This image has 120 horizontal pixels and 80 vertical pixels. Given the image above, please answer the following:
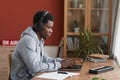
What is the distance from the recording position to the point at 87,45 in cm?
424

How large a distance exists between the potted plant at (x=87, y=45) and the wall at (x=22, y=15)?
0.66m

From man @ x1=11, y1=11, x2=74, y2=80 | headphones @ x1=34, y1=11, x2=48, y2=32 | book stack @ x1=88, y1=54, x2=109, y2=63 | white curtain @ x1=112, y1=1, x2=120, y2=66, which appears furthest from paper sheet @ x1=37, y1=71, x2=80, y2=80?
white curtain @ x1=112, y1=1, x2=120, y2=66

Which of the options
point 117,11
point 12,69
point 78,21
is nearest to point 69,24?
point 78,21

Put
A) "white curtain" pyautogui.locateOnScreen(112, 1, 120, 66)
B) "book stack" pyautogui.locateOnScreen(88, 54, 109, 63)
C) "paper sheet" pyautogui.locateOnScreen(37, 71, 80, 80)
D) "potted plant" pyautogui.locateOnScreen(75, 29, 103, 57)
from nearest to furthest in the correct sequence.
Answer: "paper sheet" pyautogui.locateOnScreen(37, 71, 80, 80), "book stack" pyautogui.locateOnScreen(88, 54, 109, 63), "white curtain" pyautogui.locateOnScreen(112, 1, 120, 66), "potted plant" pyautogui.locateOnScreen(75, 29, 103, 57)

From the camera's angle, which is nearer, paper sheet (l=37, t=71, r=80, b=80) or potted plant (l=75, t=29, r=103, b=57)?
paper sheet (l=37, t=71, r=80, b=80)

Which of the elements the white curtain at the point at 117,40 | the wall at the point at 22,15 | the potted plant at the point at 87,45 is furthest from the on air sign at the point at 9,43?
the white curtain at the point at 117,40

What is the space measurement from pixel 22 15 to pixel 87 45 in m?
1.34

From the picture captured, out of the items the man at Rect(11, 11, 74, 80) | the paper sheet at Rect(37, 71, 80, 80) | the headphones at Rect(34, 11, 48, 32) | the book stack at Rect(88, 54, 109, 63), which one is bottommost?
the book stack at Rect(88, 54, 109, 63)

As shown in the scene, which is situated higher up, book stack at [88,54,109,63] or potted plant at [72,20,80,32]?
potted plant at [72,20,80,32]

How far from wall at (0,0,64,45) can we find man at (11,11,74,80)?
1646 millimetres

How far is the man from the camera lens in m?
2.94

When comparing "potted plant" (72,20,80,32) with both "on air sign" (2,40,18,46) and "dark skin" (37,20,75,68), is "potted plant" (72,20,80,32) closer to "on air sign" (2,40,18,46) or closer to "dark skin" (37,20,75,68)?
"on air sign" (2,40,18,46)

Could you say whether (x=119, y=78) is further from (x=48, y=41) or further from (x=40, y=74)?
(x=48, y=41)

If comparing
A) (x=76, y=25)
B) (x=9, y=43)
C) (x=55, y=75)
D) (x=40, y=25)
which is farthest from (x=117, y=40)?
(x=9, y=43)
